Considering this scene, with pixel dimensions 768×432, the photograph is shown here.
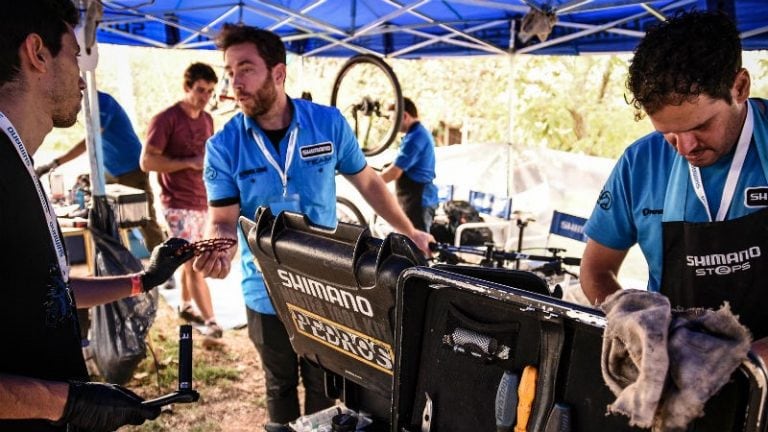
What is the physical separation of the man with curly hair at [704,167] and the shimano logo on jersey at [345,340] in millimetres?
782

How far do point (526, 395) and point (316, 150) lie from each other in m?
1.78

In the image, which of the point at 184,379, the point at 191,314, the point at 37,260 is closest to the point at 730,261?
the point at 184,379

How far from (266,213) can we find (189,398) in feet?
1.67

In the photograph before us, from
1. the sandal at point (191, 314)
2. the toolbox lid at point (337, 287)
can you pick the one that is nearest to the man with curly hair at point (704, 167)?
the toolbox lid at point (337, 287)

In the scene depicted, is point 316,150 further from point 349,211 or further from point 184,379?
point 349,211

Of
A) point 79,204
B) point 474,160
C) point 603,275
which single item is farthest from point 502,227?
point 603,275

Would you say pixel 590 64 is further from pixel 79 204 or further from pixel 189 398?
pixel 189 398

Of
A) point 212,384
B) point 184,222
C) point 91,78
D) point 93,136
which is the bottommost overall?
point 212,384

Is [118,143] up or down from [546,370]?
up

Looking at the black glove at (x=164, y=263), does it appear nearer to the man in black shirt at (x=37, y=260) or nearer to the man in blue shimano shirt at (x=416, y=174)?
the man in black shirt at (x=37, y=260)

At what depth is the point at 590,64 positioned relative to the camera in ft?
48.0

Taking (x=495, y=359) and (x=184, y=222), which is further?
(x=184, y=222)

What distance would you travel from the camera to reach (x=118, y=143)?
208 inches

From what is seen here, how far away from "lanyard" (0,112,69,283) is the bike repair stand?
36 centimetres
